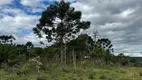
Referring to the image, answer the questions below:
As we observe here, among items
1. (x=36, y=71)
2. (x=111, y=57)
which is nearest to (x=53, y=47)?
(x=36, y=71)

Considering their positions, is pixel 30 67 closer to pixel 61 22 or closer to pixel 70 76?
pixel 70 76

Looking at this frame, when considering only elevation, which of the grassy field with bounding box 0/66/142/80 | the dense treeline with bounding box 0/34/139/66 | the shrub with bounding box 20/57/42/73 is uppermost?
the dense treeline with bounding box 0/34/139/66

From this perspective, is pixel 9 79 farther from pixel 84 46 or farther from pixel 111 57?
pixel 111 57

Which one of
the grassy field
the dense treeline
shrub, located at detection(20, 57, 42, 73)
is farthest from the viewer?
the dense treeline

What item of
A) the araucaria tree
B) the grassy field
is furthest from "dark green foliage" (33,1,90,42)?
the grassy field

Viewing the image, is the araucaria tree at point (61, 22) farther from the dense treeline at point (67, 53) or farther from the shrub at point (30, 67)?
the shrub at point (30, 67)

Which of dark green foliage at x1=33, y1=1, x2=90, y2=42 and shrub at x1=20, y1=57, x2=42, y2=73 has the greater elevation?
dark green foliage at x1=33, y1=1, x2=90, y2=42

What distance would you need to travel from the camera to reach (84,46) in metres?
48.8

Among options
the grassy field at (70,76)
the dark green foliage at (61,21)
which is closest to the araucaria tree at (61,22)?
the dark green foliage at (61,21)

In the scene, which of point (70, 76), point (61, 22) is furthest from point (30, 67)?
point (61, 22)

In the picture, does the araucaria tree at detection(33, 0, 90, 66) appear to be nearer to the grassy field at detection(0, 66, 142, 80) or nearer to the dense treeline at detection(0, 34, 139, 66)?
the dense treeline at detection(0, 34, 139, 66)

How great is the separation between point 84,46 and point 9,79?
109ft

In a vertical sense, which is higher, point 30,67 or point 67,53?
point 67,53

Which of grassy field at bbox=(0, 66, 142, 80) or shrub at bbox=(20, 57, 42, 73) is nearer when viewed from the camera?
grassy field at bbox=(0, 66, 142, 80)
